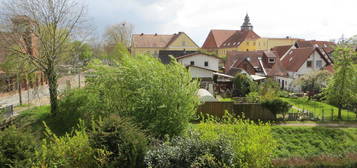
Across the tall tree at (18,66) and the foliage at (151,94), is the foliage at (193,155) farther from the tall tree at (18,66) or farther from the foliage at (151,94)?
the tall tree at (18,66)

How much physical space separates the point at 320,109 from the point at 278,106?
651 centimetres

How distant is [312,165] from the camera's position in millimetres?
8062

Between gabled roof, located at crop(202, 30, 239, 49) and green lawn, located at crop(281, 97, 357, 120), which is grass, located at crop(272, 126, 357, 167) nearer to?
green lawn, located at crop(281, 97, 357, 120)

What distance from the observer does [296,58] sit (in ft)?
115

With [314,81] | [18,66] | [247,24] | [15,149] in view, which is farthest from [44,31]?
[247,24]

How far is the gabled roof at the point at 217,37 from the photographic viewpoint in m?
67.2

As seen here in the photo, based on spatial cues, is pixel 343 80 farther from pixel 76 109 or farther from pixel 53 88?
pixel 53 88

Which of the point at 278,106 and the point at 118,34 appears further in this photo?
the point at 118,34

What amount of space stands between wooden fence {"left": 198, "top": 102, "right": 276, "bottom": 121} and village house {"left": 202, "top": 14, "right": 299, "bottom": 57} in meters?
41.3

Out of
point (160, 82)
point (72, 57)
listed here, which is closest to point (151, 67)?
point (160, 82)

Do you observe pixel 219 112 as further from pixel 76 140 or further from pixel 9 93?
pixel 9 93

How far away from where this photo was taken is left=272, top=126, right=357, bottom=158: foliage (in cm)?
1372

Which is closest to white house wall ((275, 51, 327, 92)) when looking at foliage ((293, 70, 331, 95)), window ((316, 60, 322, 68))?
window ((316, 60, 322, 68))

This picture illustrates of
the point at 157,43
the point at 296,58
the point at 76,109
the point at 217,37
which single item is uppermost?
the point at 217,37
